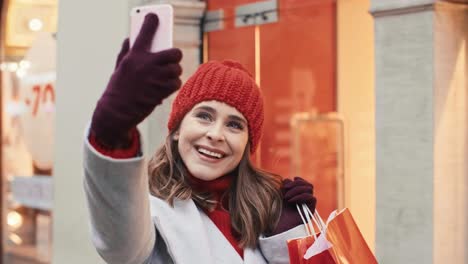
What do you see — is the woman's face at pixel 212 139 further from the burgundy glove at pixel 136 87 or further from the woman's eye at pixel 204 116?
the burgundy glove at pixel 136 87

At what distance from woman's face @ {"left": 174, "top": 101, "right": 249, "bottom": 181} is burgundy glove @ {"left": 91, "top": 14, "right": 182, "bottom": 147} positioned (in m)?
0.91

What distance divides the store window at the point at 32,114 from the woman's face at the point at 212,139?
177 inches

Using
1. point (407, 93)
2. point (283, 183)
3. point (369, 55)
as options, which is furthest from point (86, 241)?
point (283, 183)

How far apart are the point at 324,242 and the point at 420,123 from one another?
178 centimetres

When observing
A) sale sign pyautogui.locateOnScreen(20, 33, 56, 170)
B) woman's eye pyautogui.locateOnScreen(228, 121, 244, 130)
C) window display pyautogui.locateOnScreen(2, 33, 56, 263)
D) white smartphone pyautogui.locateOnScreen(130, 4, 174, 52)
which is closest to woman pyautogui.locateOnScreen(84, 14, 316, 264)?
woman's eye pyautogui.locateOnScreen(228, 121, 244, 130)

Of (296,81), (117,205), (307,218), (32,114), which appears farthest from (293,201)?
(32,114)

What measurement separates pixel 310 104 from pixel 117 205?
14.1 ft

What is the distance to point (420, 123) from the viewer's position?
15.8 feet

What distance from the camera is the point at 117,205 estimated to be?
2590mm

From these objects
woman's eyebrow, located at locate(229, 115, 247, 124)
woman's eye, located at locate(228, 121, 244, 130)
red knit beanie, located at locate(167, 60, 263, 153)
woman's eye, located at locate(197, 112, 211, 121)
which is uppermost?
red knit beanie, located at locate(167, 60, 263, 153)

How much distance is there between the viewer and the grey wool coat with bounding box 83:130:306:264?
251 centimetres

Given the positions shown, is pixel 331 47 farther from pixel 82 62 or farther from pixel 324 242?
pixel 324 242

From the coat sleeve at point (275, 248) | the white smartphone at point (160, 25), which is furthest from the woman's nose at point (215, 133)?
the white smartphone at point (160, 25)

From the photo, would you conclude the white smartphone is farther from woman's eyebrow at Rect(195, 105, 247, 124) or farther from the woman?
woman's eyebrow at Rect(195, 105, 247, 124)
